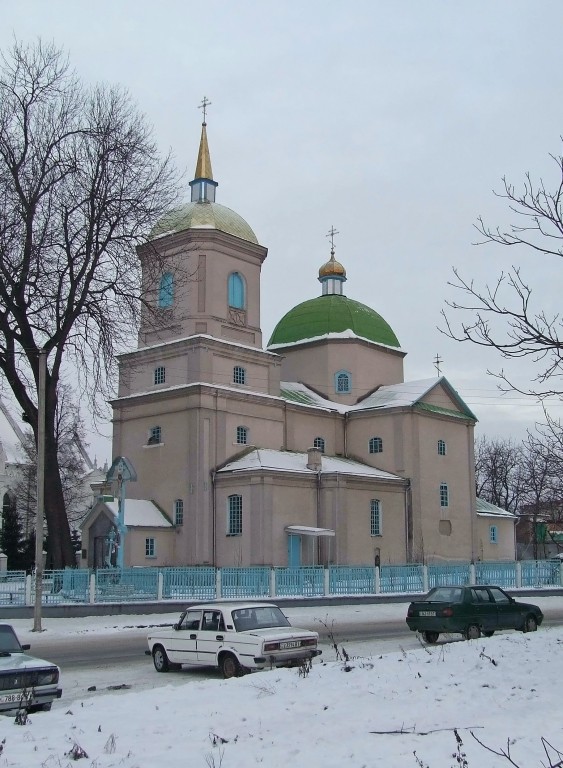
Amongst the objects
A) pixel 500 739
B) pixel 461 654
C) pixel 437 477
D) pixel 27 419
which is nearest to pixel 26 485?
pixel 437 477

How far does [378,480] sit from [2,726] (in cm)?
3348

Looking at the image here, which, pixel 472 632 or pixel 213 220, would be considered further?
pixel 213 220

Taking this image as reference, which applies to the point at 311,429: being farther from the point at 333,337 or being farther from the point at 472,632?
the point at 472,632

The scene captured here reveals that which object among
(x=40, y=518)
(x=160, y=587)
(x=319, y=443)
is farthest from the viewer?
(x=319, y=443)

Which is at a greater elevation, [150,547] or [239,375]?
[239,375]

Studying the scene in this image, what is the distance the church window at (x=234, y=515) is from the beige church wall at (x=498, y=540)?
52.9ft

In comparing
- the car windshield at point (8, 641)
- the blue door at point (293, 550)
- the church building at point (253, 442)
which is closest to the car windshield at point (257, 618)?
the car windshield at point (8, 641)

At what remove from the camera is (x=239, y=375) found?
1558 inches

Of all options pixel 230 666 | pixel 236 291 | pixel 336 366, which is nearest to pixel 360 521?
pixel 336 366

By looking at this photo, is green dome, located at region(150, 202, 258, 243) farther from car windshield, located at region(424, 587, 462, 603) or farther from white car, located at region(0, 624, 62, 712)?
white car, located at region(0, 624, 62, 712)

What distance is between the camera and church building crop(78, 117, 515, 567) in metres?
36.5

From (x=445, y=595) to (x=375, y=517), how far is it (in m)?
23.5

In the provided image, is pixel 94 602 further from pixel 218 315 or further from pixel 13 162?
pixel 218 315

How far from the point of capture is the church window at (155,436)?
38719 mm
